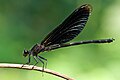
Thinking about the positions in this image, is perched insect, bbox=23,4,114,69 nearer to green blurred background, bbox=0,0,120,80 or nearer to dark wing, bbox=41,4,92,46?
dark wing, bbox=41,4,92,46

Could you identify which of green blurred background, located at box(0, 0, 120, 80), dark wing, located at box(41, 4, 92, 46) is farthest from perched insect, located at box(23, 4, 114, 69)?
green blurred background, located at box(0, 0, 120, 80)

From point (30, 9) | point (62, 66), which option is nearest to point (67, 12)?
point (30, 9)

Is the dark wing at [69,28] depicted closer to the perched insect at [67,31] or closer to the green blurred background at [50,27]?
the perched insect at [67,31]

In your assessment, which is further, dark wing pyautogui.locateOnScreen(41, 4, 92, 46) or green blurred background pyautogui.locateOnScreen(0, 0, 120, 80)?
green blurred background pyautogui.locateOnScreen(0, 0, 120, 80)

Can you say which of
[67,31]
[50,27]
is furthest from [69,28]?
[50,27]

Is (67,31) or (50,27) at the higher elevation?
(50,27)

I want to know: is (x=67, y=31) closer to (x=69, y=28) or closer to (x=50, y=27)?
(x=69, y=28)

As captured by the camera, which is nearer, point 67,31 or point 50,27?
point 67,31
